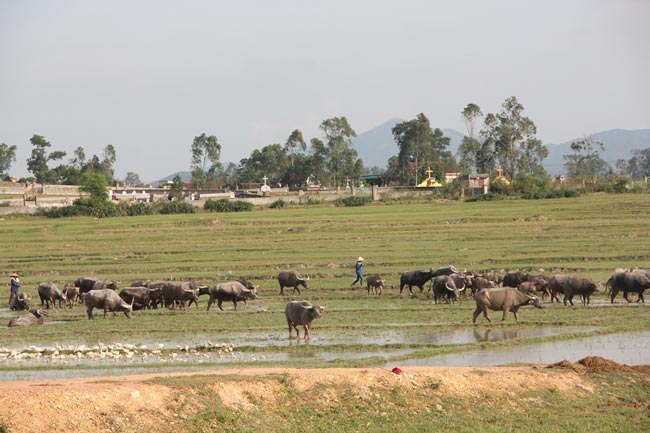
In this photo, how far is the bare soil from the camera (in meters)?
14.9

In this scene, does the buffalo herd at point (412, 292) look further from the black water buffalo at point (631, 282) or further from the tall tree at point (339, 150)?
the tall tree at point (339, 150)

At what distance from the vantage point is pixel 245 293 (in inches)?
1286

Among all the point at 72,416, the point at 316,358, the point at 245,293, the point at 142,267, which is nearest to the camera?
the point at 72,416

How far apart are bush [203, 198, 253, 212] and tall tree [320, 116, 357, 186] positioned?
42574 millimetres

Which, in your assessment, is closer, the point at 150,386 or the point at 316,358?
the point at 150,386

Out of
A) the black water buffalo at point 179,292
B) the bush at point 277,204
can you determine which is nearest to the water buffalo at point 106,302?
the black water buffalo at point 179,292

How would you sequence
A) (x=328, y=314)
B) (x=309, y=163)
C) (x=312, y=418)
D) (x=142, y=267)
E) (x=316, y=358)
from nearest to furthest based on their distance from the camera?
(x=312, y=418) < (x=316, y=358) < (x=328, y=314) < (x=142, y=267) < (x=309, y=163)

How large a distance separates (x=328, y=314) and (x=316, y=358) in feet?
25.1

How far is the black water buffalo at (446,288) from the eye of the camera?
32.1m

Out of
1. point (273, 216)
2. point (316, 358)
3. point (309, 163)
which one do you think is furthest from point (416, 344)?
point (309, 163)

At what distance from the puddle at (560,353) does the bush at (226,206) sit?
5919 cm

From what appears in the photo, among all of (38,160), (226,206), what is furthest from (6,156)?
(226,206)

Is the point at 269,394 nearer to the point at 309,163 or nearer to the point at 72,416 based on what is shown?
the point at 72,416

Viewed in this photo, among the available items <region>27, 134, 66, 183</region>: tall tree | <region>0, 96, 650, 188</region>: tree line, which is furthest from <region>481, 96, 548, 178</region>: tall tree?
<region>27, 134, 66, 183</region>: tall tree
